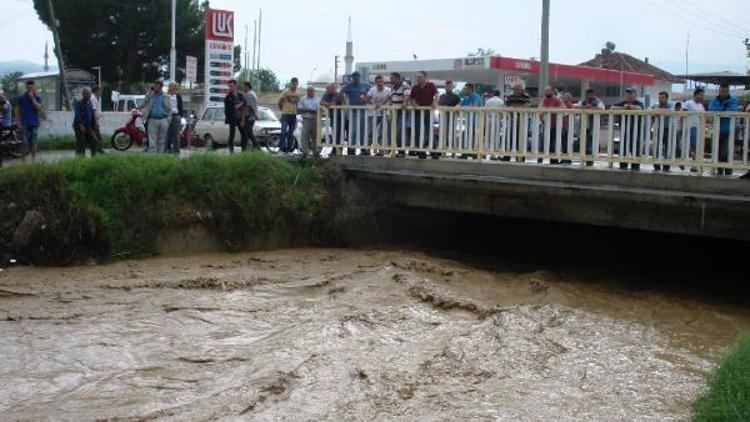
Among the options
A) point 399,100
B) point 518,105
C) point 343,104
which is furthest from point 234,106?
Result: point 518,105

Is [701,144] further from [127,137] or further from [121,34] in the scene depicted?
[121,34]

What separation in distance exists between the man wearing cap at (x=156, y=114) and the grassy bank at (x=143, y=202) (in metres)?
2.26

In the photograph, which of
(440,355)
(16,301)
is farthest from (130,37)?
(440,355)

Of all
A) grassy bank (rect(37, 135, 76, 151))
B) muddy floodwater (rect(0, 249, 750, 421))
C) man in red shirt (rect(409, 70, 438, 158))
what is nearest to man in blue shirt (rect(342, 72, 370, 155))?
man in red shirt (rect(409, 70, 438, 158))

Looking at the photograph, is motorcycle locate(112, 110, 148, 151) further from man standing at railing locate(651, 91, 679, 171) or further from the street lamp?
the street lamp

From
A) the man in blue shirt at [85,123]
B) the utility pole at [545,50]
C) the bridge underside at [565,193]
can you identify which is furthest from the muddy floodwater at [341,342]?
the utility pole at [545,50]

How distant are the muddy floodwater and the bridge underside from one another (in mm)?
1158

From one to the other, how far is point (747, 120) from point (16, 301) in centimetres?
1016

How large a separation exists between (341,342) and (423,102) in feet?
22.2

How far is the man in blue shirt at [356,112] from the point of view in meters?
15.9

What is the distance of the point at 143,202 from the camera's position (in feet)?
47.0

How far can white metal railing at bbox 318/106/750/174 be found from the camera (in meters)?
11.9

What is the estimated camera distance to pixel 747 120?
449 inches

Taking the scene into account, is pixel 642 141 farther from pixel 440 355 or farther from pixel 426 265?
pixel 440 355
